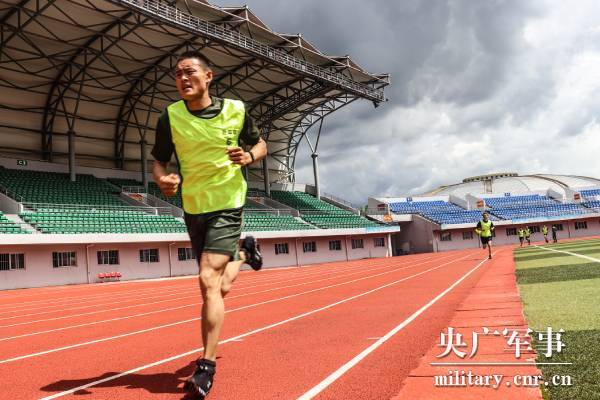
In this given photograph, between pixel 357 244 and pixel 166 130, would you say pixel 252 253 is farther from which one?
pixel 357 244

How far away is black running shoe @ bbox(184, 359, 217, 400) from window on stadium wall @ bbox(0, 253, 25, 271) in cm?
2274

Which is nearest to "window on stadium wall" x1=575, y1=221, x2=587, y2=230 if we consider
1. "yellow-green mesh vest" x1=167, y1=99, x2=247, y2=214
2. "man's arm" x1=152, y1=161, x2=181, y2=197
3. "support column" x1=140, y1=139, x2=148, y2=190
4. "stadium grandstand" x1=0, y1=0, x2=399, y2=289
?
"stadium grandstand" x1=0, y1=0, x2=399, y2=289

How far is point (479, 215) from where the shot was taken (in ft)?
179

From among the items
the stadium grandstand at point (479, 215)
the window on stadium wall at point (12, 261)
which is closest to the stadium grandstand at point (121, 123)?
the window on stadium wall at point (12, 261)

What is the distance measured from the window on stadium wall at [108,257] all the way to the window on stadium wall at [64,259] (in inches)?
52.6

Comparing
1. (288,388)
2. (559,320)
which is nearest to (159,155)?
(288,388)

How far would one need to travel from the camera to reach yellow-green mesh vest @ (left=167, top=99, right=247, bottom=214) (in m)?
3.53

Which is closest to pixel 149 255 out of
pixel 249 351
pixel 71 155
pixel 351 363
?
pixel 71 155

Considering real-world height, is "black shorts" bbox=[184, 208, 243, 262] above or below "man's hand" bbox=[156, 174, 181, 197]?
below

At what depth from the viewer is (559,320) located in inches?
187

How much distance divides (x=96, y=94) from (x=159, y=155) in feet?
110

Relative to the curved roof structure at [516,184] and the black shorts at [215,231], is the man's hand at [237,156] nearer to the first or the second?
the black shorts at [215,231]

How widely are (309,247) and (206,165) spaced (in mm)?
34795

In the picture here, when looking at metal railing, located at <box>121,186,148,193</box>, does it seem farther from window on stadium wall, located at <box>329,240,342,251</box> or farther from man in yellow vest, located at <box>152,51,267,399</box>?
man in yellow vest, located at <box>152,51,267,399</box>
